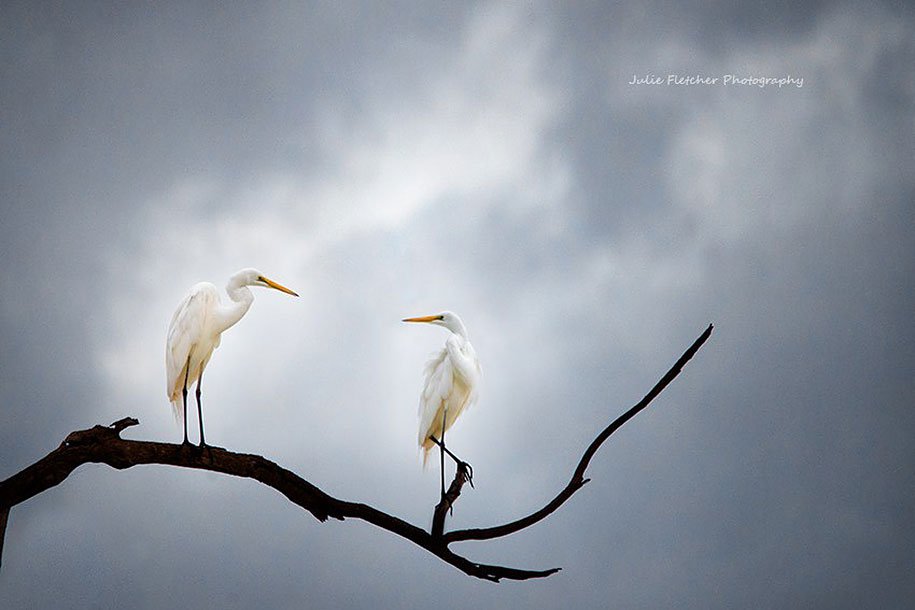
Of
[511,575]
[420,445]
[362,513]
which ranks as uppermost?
[420,445]

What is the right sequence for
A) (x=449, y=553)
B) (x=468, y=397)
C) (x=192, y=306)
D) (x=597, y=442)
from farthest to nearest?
(x=468, y=397) < (x=192, y=306) < (x=449, y=553) < (x=597, y=442)

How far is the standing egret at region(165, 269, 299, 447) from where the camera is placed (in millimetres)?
6230

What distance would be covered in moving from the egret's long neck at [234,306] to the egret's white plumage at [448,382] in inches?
55.8

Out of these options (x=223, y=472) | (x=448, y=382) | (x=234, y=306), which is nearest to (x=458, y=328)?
(x=448, y=382)

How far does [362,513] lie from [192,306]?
8.88 feet

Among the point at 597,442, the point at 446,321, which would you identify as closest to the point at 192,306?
the point at 446,321

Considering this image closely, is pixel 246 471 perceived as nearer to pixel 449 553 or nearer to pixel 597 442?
pixel 449 553

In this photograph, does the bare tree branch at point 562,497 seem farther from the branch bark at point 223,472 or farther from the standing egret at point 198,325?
the standing egret at point 198,325

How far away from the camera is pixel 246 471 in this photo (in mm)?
4363

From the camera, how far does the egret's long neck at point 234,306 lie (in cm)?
623

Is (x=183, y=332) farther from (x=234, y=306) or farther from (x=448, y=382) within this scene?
(x=448, y=382)

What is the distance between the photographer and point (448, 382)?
686 centimetres

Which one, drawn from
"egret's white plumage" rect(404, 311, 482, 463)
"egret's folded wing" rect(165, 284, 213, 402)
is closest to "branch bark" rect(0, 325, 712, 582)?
"egret's folded wing" rect(165, 284, 213, 402)

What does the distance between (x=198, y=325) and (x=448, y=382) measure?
191 centimetres
